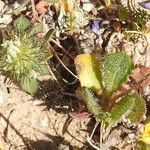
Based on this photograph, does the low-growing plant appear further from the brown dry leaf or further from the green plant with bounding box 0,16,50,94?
the brown dry leaf

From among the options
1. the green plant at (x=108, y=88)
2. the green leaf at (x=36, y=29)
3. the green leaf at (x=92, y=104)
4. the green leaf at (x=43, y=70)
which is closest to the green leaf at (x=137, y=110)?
the green plant at (x=108, y=88)

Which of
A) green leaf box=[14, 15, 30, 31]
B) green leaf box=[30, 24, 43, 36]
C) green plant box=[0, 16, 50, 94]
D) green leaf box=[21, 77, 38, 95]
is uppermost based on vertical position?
green leaf box=[14, 15, 30, 31]

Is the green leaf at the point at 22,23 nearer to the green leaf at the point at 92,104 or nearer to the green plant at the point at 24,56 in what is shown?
the green plant at the point at 24,56

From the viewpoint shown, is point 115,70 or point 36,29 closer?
point 115,70

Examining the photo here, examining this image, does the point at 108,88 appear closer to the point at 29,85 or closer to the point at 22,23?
the point at 29,85

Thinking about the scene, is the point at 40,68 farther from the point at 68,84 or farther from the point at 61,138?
the point at 61,138

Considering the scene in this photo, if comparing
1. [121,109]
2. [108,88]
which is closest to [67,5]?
[108,88]

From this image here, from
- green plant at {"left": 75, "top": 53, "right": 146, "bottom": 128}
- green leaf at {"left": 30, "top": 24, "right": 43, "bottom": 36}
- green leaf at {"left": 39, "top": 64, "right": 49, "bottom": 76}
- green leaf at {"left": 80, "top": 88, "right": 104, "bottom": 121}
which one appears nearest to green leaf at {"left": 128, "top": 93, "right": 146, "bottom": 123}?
green plant at {"left": 75, "top": 53, "right": 146, "bottom": 128}
